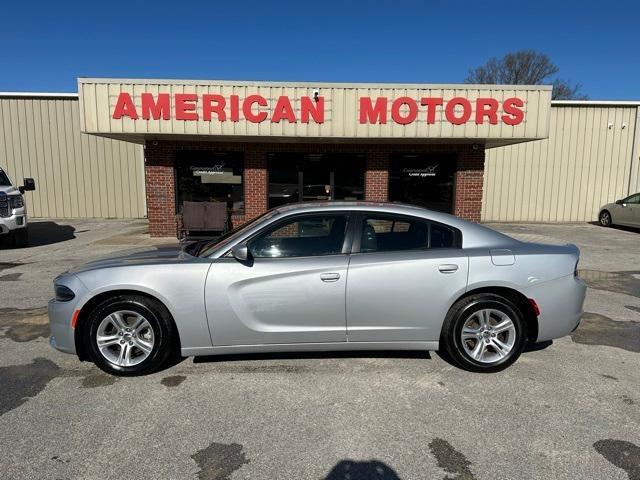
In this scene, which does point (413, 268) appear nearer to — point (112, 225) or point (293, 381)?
point (293, 381)

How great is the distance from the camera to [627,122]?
17.3 meters

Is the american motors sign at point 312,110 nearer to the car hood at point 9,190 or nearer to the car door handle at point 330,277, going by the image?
the car hood at point 9,190

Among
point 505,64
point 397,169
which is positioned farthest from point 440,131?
point 505,64

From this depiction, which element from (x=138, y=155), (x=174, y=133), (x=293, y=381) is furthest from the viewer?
(x=138, y=155)

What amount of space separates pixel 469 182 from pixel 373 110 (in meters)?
3.62

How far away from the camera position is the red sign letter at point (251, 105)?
10.6 meters

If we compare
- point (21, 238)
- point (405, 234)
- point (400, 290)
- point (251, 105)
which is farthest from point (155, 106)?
point (400, 290)

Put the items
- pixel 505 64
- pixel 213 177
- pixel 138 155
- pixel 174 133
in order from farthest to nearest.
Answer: pixel 505 64 → pixel 138 155 → pixel 213 177 → pixel 174 133

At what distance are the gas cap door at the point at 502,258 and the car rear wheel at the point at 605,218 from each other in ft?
50.2

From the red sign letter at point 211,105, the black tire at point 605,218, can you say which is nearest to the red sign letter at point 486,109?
the red sign letter at point 211,105

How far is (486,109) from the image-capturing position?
35.4ft

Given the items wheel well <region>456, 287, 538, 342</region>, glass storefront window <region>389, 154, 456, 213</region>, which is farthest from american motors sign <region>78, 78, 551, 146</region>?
wheel well <region>456, 287, 538, 342</region>

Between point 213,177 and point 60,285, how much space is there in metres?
8.78

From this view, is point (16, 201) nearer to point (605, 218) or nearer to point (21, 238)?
point (21, 238)
